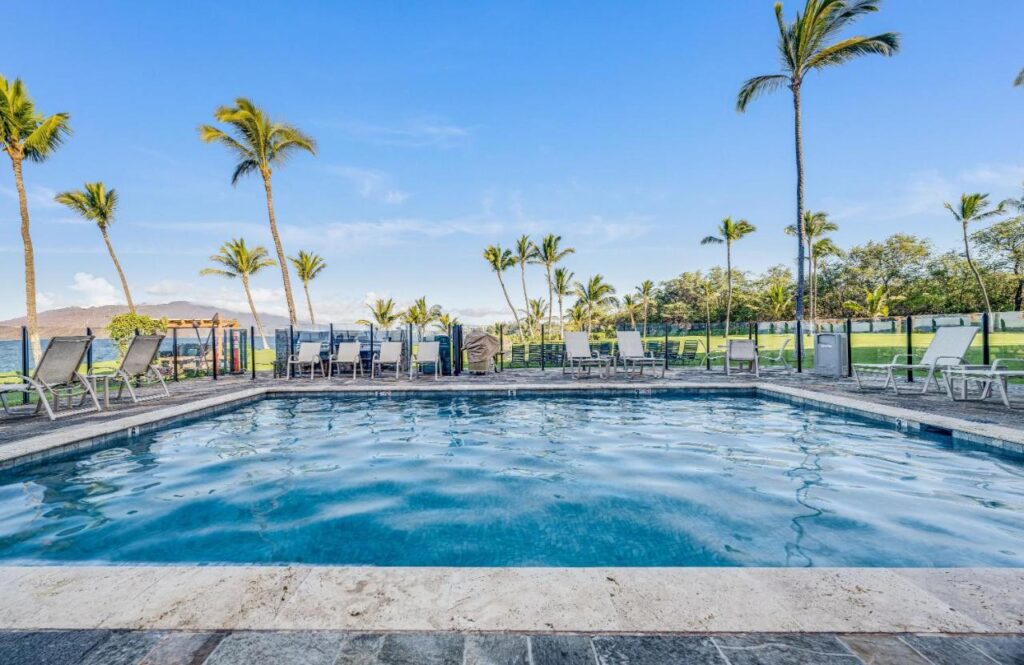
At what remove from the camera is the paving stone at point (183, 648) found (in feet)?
4.38

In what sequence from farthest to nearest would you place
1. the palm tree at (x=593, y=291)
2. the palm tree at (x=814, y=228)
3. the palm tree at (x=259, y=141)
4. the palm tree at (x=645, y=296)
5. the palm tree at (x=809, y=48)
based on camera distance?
1. the palm tree at (x=645, y=296)
2. the palm tree at (x=593, y=291)
3. the palm tree at (x=814, y=228)
4. the palm tree at (x=259, y=141)
5. the palm tree at (x=809, y=48)

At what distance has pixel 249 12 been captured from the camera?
12.4 metres

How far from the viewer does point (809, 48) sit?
12.7 metres

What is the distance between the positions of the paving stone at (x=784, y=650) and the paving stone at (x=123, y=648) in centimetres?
167

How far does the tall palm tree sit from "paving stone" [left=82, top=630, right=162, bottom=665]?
2634 cm

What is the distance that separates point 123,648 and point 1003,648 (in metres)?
2.57

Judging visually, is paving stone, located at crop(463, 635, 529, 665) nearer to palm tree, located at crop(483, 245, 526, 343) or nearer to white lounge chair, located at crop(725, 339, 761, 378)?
white lounge chair, located at crop(725, 339, 761, 378)

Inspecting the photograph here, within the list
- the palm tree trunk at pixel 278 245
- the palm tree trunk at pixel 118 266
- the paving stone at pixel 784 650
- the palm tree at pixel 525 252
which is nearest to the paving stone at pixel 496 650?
the paving stone at pixel 784 650

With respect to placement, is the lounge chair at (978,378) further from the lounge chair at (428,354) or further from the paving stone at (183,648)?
the lounge chair at (428,354)

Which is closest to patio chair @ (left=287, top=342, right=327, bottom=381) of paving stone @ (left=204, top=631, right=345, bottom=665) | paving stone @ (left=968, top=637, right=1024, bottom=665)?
paving stone @ (left=204, top=631, right=345, bottom=665)

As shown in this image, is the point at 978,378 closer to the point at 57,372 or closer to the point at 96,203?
the point at 57,372

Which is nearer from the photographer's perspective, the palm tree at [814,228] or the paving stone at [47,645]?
the paving stone at [47,645]

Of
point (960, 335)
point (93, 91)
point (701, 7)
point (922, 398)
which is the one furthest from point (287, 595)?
point (93, 91)

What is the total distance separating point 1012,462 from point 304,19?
16487 millimetres
